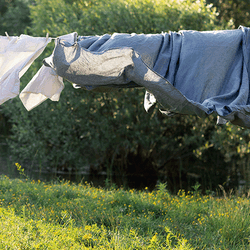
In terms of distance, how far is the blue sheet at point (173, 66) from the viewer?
2482 mm

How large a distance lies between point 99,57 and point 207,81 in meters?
0.95

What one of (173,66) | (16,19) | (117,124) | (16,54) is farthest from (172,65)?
(16,19)

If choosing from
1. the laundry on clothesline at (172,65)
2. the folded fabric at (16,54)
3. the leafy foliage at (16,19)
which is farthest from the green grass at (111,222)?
the leafy foliage at (16,19)

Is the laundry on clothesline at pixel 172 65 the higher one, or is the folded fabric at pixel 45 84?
the laundry on clothesline at pixel 172 65

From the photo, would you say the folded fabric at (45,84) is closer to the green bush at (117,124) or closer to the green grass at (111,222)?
the green grass at (111,222)

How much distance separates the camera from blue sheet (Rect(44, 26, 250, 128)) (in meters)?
2.48

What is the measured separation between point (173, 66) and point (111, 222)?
1753 mm

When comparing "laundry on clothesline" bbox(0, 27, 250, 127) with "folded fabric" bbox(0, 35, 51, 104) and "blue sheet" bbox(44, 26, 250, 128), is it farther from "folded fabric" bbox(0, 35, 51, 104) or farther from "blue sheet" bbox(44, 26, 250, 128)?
"folded fabric" bbox(0, 35, 51, 104)

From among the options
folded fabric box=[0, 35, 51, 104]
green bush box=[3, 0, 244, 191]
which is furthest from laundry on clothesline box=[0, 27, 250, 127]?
green bush box=[3, 0, 244, 191]

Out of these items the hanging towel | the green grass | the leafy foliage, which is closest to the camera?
the green grass

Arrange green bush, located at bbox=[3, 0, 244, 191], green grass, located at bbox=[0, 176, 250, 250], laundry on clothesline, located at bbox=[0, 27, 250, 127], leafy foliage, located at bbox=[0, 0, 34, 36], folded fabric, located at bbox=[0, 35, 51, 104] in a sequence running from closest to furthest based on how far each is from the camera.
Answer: laundry on clothesline, located at bbox=[0, 27, 250, 127], green grass, located at bbox=[0, 176, 250, 250], folded fabric, located at bbox=[0, 35, 51, 104], green bush, located at bbox=[3, 0, 244, 191], leafy foliage, located at bbox=[0, 0, 34, 36]

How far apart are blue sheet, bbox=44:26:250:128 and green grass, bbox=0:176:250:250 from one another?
3.97 feet

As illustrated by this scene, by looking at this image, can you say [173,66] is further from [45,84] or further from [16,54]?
[16,54]

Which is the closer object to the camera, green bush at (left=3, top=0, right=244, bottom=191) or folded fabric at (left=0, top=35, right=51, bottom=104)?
folded fabric at (left=0, top=35, right=51, bottom=104)
